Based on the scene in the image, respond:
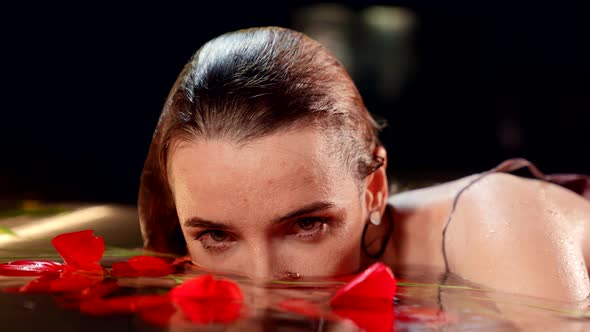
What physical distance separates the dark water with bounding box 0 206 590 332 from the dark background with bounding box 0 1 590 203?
1.62 meters

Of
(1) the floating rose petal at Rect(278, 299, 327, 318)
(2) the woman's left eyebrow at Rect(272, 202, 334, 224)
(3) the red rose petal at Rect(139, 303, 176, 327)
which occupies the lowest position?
(1) the floating rose petal at Rect(278, 299, 327, 318)

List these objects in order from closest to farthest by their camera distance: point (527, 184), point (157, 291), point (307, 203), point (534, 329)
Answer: point (534, 329) < point (157, 291) < point (307, 203) < point (527, 184)

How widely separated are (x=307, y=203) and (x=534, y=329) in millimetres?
500

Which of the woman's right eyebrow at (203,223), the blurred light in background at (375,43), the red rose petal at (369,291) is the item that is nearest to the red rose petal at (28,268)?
the woman's right eyebrow at (203,223)

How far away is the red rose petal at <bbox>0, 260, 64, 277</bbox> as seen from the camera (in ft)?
4.24

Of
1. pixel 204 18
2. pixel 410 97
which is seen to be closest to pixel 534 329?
pixel 204 18

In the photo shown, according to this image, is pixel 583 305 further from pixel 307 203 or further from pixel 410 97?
pixel 410 97

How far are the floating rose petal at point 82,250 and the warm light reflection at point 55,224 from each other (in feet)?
1.80

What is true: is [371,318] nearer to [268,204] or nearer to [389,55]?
[268,204]

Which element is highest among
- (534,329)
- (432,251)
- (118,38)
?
(118,38)

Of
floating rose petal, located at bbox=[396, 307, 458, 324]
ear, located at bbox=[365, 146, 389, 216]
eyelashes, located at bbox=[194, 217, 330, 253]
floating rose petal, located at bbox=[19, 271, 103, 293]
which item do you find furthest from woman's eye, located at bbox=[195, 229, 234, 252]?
floating rose petal, located at bbox=[396, 307, 458, 324]

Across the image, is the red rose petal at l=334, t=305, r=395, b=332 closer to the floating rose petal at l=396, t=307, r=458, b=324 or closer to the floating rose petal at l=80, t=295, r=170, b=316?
the floating rose petal at l=396, t=307, r=458, b=324

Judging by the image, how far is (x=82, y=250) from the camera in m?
1.31

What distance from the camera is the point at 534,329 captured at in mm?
994
